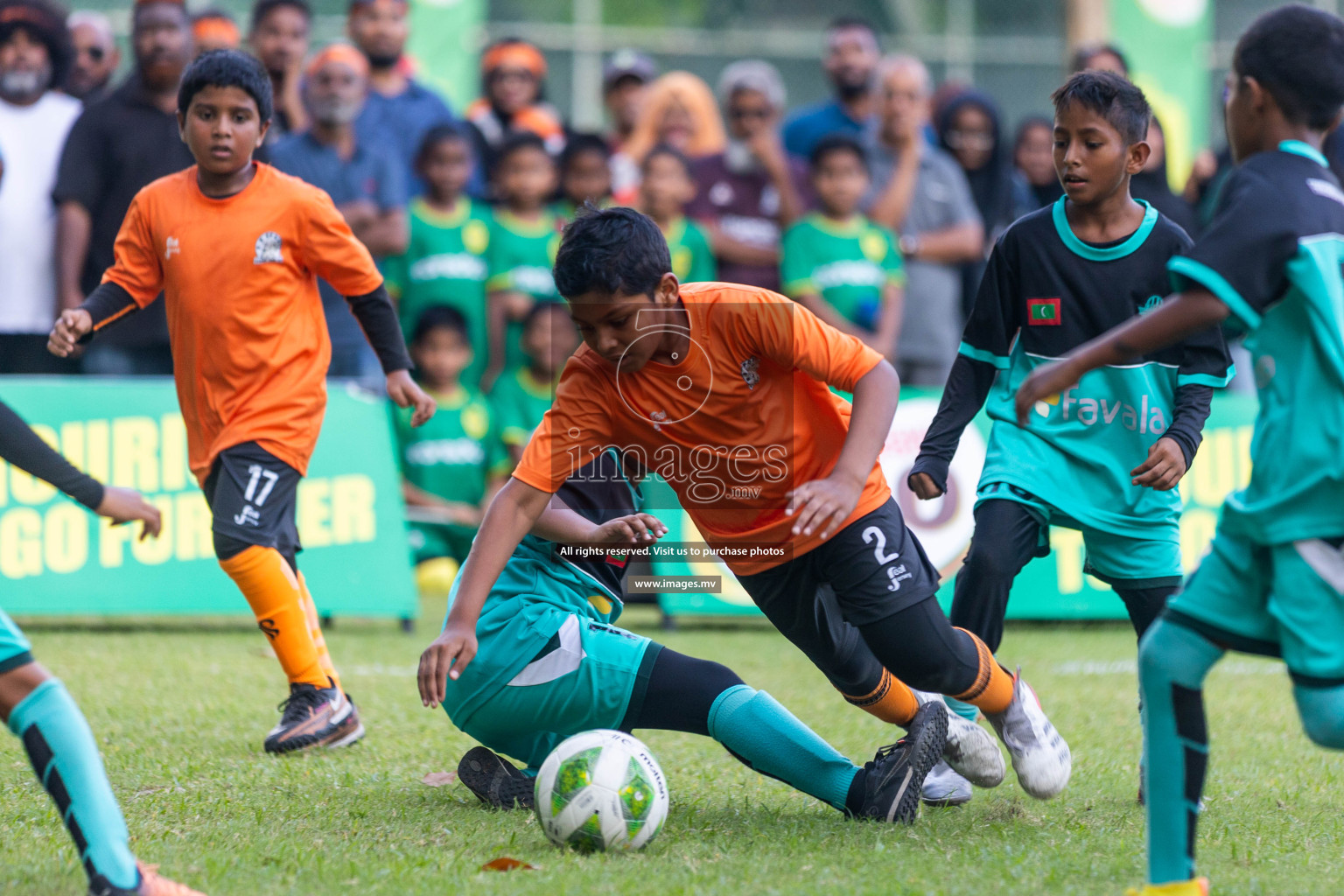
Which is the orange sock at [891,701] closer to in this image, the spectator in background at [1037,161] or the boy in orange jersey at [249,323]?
the boy in orange jersey at [249,323]

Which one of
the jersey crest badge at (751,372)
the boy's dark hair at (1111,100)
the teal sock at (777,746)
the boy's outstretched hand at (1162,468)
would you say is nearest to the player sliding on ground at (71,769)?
the teal sock at (777,746)

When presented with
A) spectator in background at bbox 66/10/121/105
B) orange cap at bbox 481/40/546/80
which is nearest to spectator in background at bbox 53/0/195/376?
spectator in background at bbox 66/10/121/105

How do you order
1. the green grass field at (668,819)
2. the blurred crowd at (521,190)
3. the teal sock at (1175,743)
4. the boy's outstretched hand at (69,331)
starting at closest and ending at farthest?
the teal sock at (1175,743) → the green grass field at (668,819) → the boy's outstretched hand at (69,331) → the blurred crowd at (521,190)

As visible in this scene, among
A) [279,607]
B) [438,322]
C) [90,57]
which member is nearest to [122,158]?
[438,322]

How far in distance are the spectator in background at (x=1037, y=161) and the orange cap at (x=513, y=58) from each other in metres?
3.37

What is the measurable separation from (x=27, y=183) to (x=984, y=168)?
19.4ft

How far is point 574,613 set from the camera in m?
3.93

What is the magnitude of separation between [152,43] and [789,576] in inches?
210

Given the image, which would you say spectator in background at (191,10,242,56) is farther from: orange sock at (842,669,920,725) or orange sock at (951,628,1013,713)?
orange sock at (951,628,1013,713)

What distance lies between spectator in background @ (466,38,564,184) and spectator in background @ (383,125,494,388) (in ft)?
2.37

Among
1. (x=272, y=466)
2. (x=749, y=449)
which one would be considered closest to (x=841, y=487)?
(x=749, y=449)

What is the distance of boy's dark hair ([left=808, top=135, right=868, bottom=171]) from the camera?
8984 millimetres

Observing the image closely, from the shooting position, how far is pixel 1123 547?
4172 millimetres

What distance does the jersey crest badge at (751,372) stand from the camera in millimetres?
3840
